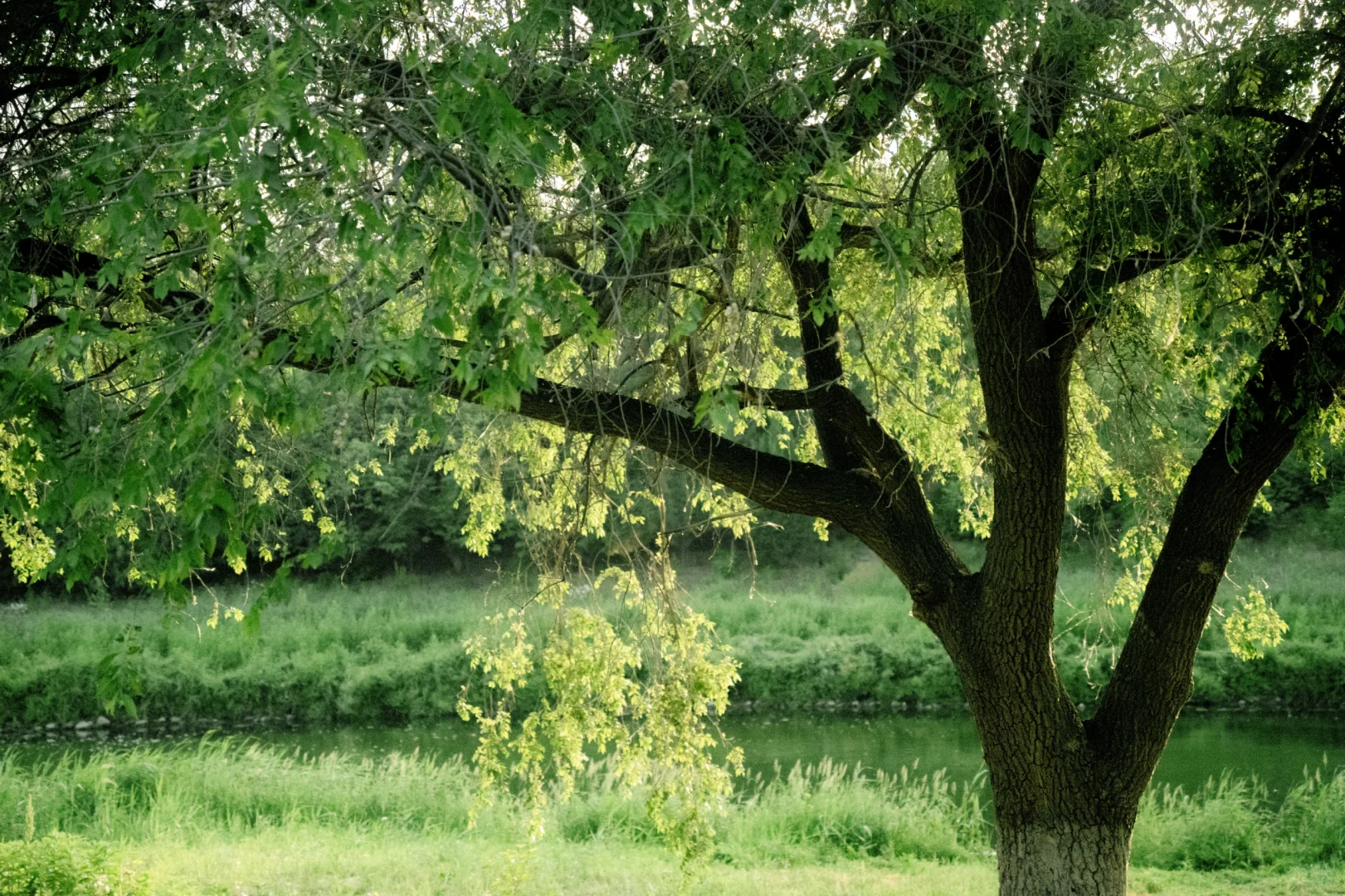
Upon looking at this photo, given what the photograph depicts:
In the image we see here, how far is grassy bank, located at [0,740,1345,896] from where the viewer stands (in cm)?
759

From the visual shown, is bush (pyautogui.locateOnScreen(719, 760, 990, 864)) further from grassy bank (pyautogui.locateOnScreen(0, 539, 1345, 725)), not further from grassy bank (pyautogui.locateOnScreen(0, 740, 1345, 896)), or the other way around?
grassy bank (pyautogui.locateOnScreen(0, 539, 1345, 725))

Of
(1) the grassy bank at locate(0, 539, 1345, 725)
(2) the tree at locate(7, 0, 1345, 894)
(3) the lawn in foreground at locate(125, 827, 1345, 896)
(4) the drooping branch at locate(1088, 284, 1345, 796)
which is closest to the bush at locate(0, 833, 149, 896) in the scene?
(3) the lawn in foreground at locate(125, 827, 1345, 896)

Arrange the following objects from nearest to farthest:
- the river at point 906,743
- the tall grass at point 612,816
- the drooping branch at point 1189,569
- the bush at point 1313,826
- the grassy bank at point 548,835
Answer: the drooping branch at point 1189,569, the grassy bank at point 548,835, the bush at point 1313,826, the tall grass at point 612,816, the river at point 906,743

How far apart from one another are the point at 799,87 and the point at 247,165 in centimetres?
179

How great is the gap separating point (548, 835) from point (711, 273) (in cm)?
525

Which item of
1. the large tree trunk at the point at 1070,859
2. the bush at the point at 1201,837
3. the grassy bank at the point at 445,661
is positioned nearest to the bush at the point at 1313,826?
the bush at the point at 1201,837

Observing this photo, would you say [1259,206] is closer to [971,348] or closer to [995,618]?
[995,618]

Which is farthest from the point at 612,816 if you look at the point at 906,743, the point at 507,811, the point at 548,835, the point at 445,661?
the point at 445,661

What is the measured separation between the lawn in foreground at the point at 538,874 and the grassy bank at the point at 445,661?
918cm

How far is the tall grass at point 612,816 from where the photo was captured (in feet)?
29.5

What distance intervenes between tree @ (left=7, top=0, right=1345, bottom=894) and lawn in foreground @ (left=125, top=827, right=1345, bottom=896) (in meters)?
1.97

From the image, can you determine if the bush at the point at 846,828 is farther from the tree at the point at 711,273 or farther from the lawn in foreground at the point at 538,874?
the tree at the point at 711,273

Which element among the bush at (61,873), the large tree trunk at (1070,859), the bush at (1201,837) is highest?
the large tree trunk at (1070,859)

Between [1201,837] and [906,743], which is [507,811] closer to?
[1201,837]
